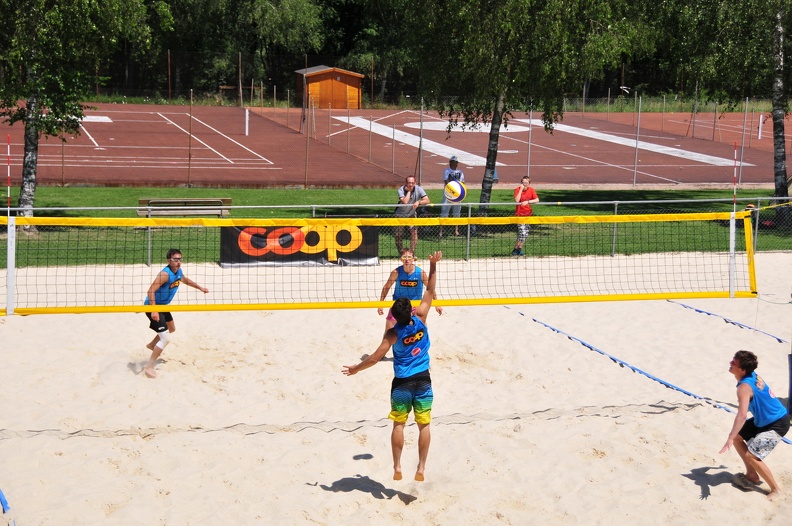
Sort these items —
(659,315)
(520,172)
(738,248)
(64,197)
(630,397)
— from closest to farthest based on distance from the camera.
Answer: (630,397) < (659,315) < (738,248) < (64,197) < (520,172)

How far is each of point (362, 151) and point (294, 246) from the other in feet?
67.8

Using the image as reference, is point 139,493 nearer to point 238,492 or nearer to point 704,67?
point 238,492

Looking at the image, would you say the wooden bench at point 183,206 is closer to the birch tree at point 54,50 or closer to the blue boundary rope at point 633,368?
the birch tree at point 54,50

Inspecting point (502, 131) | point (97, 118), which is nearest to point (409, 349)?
point (502, 131)

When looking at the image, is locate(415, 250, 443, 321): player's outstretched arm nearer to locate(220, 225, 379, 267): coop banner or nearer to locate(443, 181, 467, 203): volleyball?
locate(220, 225, 379, 267): coop banner

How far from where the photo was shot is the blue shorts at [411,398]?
795 centimetres

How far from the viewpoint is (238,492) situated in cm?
792

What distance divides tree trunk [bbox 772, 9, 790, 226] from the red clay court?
3.63 metres

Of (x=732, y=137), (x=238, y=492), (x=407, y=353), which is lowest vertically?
(x=238, y=492)

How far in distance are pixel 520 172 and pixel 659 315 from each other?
64.5ft

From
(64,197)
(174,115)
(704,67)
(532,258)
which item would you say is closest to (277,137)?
(174,115)

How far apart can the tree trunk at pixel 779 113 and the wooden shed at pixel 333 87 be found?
2941cm

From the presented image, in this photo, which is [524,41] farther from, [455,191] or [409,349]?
[409,349]

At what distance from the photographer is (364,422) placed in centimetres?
962
